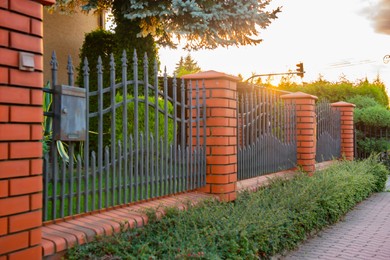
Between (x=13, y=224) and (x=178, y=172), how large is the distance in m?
2.58

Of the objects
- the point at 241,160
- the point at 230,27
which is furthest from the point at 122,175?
the point at 230,27

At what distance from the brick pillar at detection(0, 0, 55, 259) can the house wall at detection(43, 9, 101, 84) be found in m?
9.46

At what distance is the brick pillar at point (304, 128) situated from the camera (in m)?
9.07

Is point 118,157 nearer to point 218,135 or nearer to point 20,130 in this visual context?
point 20,130

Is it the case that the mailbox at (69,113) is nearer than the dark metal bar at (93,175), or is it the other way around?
the mailbox at (69,113)

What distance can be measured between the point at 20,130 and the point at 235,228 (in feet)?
6.79

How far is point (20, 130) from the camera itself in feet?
9.60

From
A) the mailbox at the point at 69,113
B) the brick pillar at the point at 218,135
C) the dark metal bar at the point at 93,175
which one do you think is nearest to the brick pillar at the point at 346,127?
the brick pillar at the point at 218,135

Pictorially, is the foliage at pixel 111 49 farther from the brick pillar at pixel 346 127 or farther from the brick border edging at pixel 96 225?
the brick border edging at pixel 96 225

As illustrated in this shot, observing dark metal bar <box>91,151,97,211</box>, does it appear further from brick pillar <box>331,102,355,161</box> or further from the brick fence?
brick pillar <box>331,102,355,161</box>

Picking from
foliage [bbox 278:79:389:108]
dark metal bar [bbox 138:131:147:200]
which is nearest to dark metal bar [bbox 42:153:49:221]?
dark metal bar [bbox 138:131:147:200]

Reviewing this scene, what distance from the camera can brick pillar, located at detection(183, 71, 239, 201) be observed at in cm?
567

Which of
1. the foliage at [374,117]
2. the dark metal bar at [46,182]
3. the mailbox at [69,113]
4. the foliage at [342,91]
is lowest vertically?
the dark metal bar at [46,182]

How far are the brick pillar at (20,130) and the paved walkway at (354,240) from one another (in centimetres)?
287
